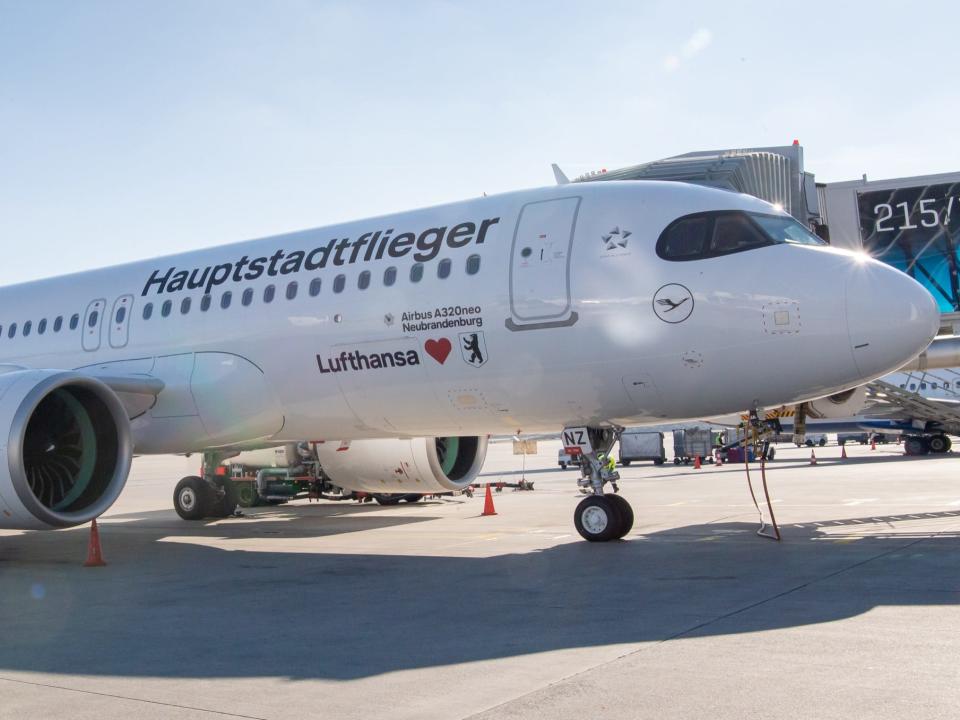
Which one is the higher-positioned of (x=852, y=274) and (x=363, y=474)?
(x=852, y=274)

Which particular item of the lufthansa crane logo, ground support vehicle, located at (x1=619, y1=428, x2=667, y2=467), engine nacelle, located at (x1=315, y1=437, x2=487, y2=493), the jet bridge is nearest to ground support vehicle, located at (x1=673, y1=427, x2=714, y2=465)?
ground support vehicle, located at (x1=619, y1=428, x2=667, y2=467)

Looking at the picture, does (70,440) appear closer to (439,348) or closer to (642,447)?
(439,348)

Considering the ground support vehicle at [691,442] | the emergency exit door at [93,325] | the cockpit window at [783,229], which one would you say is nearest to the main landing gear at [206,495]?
the emergency exit door at [93,325]

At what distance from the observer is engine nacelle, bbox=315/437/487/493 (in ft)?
51.1

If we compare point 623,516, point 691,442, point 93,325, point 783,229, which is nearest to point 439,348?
point 623,516

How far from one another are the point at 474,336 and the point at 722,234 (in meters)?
2.90

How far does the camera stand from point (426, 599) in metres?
8.19

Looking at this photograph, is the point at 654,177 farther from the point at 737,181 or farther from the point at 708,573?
the point at 708,573

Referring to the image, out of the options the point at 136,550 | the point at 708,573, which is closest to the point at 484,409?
the point at 708,573

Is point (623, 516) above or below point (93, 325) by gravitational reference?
below

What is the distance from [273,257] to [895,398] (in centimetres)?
2530

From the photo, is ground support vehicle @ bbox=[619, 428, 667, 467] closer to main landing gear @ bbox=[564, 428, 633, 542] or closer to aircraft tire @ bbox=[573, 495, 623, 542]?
main landing gear @ bbox=[564, 428, 633, 542]

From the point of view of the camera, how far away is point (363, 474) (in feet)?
54.8

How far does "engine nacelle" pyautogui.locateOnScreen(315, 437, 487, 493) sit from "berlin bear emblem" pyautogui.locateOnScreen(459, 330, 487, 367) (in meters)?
4.30
